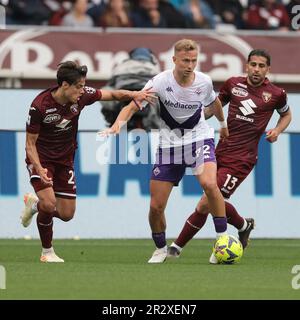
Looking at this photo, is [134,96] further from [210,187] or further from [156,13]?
[156,13]

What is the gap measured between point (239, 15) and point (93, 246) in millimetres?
8659

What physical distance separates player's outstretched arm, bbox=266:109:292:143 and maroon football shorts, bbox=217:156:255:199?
1.78ft

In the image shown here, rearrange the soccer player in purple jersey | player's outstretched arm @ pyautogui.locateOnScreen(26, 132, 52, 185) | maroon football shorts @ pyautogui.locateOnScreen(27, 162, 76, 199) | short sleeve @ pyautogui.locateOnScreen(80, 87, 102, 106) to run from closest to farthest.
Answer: player's outstretched arm @ pyautogui.locateOnScreen(26, 132, 52, 185) → the soccer player in purple jersey → short sleeve @ pyautogui.locateOnScreen(80, 87, 102, 106) → maroon football shorts @ pyautogui.locateOnScreen(27, 162, 76, 199)

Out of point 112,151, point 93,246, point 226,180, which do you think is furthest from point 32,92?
point 226,180

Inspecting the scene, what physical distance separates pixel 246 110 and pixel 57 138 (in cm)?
256

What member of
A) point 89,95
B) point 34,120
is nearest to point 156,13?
point 89,95

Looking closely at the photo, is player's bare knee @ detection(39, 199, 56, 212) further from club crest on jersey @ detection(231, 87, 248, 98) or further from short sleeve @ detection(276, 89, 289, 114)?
short sleeve @ detection(276, 89, 289, 114)

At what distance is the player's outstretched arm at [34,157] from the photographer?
12734mm

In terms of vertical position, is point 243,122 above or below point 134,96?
below

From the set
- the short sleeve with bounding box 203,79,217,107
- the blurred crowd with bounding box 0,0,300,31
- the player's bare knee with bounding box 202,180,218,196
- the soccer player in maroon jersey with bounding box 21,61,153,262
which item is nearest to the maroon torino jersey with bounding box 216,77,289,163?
the short sleeve with bounding box 203,79,217,107

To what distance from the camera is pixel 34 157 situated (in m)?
12.8

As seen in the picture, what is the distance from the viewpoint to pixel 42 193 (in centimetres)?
1314

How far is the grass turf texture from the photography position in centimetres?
1001

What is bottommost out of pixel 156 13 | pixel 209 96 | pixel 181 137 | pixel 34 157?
pixel 34 157
